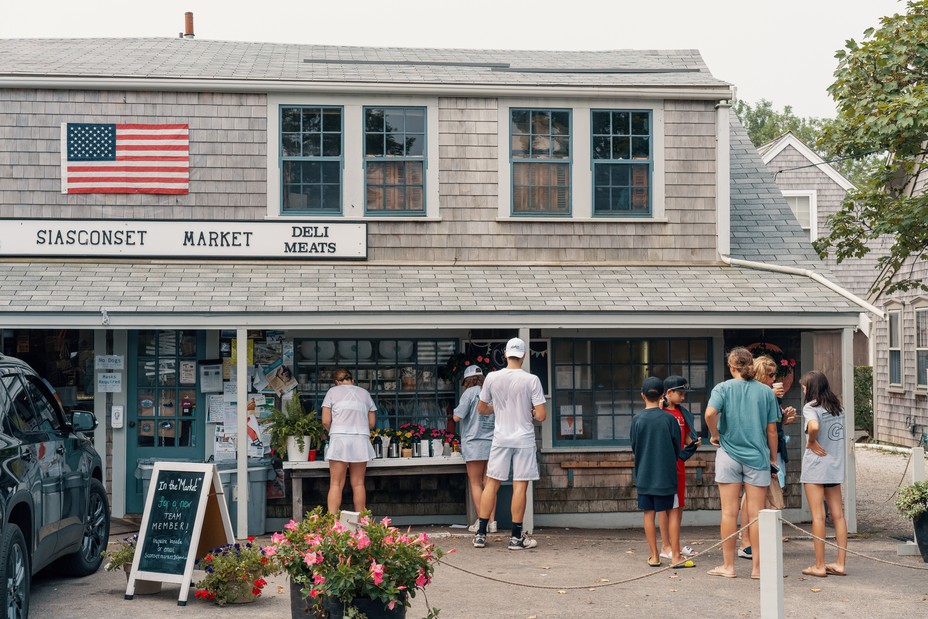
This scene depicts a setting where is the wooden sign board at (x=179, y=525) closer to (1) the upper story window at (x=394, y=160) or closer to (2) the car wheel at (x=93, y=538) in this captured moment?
(2) the car wheel at (x=93, y=538)

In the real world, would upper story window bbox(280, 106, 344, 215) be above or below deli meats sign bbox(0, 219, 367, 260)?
above

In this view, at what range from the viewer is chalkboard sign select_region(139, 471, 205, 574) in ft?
27.1

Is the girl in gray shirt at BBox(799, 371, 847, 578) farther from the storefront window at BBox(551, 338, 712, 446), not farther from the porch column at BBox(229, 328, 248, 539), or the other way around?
the porch column at BBox(229, 328, 248, 539)

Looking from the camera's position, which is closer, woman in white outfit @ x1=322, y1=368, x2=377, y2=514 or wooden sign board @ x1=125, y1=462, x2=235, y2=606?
wooden sign board @ x1=125, y1=462, x2=235, y2=606

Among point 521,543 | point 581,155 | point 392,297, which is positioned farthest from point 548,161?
point 521,543

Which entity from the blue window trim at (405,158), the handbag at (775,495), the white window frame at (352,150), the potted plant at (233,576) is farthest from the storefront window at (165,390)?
the handbag at (775,495)

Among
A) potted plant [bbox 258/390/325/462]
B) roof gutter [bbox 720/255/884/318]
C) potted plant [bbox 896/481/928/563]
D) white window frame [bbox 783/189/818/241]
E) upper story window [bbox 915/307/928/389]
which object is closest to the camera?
potted plant [bbox 896/481/928/563]

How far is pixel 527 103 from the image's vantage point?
42.3 ft

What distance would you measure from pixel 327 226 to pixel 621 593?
18.9 feet

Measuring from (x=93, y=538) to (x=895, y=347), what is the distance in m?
18.3

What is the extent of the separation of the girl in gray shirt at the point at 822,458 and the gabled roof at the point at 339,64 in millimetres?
5049

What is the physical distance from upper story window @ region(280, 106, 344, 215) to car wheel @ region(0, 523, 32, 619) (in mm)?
6300

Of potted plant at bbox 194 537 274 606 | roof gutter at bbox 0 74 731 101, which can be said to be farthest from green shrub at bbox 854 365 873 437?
potted plant at bbox 194 537 274 606

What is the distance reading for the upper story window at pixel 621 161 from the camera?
13.0m
